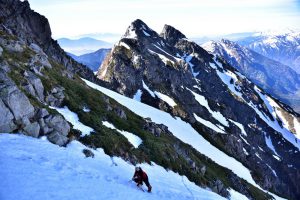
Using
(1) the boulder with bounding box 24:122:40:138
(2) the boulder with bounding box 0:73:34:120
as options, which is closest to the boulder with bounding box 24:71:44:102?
(2) the boulder with bounding box 0:73:34:120

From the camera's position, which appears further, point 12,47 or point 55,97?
point 12,47

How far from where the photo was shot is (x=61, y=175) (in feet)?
81.4

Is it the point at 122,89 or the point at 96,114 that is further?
the point at 122,89

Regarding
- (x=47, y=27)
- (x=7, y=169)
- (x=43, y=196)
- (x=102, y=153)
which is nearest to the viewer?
(x=43, y=196)

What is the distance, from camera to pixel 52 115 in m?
33.1

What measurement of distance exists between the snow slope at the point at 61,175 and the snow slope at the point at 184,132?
48837 millimetres

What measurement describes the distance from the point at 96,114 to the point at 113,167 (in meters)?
15.4

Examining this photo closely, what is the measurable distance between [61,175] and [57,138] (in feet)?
22.6

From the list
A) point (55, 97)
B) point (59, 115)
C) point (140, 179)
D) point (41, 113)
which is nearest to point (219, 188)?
point (55, 97)

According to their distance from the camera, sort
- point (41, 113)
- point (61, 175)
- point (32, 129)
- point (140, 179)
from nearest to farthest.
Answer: point (61, 175), point (140, 179), point (32, 129), point (41, 113)

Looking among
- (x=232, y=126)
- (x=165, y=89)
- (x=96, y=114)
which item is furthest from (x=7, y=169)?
(x=232, y=126)

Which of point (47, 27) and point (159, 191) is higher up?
point (47, 27)

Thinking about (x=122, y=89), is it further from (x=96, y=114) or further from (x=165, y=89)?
(x=96, y=114)

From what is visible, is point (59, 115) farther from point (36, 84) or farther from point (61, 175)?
point (61, 175)
